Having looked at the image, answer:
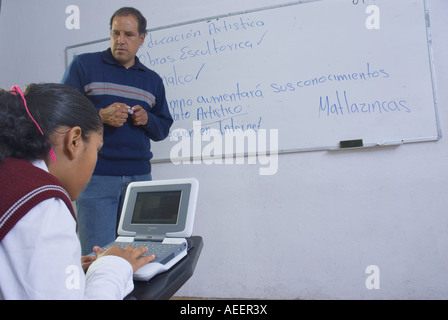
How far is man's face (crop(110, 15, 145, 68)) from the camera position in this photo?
125 centimetres

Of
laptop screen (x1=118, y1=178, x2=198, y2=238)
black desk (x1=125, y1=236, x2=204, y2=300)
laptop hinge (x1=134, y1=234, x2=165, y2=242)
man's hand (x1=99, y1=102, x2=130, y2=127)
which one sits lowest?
black desk (x1=125, y1=236, x2=204, y2=300)

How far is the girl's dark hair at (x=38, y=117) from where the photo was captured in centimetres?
52

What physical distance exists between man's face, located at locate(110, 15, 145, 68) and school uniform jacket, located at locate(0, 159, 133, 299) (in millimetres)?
914

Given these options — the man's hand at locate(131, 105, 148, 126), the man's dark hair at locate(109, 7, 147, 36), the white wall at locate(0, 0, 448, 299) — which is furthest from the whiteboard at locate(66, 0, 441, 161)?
the man's hand at locate(131, 105, 148, 126)

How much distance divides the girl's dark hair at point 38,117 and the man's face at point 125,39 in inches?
27.6

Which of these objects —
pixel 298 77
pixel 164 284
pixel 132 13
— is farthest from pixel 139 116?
pixel 298 77

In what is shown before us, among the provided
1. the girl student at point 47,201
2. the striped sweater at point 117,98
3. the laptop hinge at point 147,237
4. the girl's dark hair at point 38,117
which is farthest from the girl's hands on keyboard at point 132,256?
the striped sweater at point 117,98

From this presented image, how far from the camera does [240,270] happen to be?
1.69 metres

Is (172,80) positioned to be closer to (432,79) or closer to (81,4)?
(81,4)

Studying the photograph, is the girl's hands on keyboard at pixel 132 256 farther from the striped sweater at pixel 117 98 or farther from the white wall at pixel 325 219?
the white wall at pixel 325 219

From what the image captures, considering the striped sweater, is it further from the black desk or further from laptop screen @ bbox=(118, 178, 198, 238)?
the black desk

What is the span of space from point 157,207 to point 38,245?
0.35 meters

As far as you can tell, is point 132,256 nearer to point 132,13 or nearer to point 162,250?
point 162,250

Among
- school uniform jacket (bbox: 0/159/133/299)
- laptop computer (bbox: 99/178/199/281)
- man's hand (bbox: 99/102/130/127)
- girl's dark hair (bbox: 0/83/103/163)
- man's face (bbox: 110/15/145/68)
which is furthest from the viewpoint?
man's face (bbox: 110/15/145/68)
